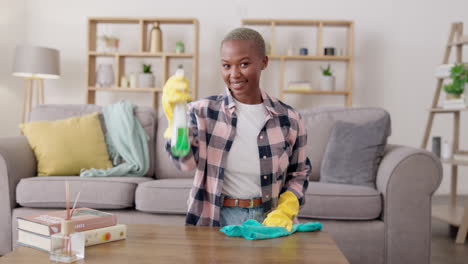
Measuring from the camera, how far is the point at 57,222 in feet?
3.77

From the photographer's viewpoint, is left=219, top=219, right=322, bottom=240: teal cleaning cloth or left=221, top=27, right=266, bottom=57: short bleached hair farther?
left=221, top=27, right=266, bottom=57: short bleached hair

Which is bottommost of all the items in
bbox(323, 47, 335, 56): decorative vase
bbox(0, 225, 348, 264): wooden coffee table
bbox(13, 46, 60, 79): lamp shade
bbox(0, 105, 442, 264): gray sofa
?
bbox(0, 105, 442, 264): gray sofa

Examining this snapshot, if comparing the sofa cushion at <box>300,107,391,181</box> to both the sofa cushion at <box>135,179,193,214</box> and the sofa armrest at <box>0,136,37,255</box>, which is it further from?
the sofa armrest at <box>0,136,37,255</box>

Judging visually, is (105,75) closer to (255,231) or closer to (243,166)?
(243,166)

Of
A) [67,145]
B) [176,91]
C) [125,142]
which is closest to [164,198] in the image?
[125,142]

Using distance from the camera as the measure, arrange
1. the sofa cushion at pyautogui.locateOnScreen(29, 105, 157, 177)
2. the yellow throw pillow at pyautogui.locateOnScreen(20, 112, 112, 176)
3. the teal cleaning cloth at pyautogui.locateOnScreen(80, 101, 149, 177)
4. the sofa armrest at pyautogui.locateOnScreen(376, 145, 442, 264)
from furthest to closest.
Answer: the sofa cushion at pyautogui.locateOnScreen(29, 105, 157, 177) → the teal cleaning cloth at pyautogui.locateOnScreen(80, 101, 149, 177) → the yellow throw pillow at pyautogui.locateOnScreen(20, 112, 112, 176) → the sofa armrest at pyautogui.locateOnScreen(376, 145, 442, 264)

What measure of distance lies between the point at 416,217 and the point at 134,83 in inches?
120

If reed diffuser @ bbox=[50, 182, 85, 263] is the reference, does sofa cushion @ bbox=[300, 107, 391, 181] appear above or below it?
above

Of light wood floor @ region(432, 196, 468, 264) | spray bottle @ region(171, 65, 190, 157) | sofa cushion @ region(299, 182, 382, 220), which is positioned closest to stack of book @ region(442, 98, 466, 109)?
light wood floor @ region(432, 196, 468, 264)

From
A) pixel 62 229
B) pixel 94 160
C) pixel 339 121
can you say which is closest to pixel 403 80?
pixel 339 121

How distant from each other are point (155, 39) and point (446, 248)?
3.06 meters

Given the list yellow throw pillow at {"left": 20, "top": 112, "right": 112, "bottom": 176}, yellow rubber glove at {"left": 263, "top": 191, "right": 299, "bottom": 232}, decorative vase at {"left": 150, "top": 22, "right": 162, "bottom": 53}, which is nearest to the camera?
yellow rubber glove at {"left": 263, "top": 191, "right": 299, "bottom": 232}

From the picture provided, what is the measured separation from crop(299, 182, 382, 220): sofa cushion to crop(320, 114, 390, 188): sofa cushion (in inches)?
7.5

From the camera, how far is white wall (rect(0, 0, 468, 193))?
15.6 ft
